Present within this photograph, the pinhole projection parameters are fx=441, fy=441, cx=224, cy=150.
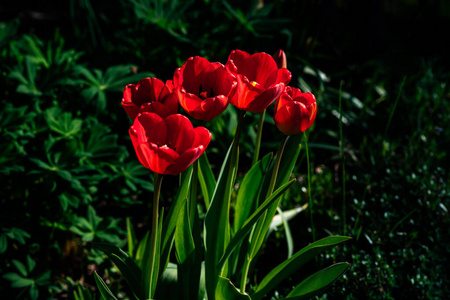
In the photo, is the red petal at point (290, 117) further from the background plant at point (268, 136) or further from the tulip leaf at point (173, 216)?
the background plant at point (268, 136)

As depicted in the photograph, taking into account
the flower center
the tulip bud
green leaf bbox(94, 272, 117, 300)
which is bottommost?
green leaf bbox(94, 272, 117, 300)

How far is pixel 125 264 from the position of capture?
121 cm

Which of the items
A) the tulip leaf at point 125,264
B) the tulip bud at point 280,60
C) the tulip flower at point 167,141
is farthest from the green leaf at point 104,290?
the tulip bud at point 280,60

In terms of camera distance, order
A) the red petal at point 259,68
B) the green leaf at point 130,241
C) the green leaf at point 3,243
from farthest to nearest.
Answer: the green leaf at point 130,241 < the green leaf at point 3,243 < the red petal at point 259,68

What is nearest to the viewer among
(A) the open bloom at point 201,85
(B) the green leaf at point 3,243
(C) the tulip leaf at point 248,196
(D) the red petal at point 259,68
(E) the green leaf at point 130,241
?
(A) the open bloom at point 201,85

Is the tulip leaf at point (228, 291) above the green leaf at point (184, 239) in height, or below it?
below

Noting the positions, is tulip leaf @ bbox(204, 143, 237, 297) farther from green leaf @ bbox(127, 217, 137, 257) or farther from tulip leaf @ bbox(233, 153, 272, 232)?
green leaf @ bbox(127, 217, 137, 257)

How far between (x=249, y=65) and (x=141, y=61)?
143 centimetres

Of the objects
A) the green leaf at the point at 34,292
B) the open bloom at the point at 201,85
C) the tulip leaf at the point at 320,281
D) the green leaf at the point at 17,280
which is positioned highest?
the open bloom at the point at 201,85

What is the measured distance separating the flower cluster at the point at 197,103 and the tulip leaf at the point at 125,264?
1.18ft

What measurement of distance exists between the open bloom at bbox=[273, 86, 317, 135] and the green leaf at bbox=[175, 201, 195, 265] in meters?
0.33

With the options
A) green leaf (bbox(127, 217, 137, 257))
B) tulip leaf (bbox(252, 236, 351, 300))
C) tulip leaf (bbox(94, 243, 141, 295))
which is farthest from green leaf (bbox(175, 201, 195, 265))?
green leaf (bbox(127, 217, 137, 257))

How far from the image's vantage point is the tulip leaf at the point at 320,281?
1155 mm

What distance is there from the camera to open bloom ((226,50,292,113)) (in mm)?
1024
